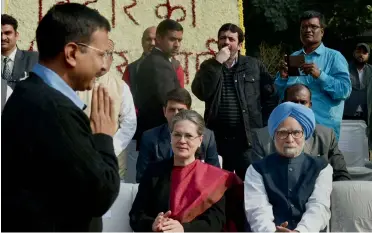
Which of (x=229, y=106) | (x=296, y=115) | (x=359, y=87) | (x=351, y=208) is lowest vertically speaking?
(x=351, y=208)

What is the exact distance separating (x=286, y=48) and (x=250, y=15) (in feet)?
3.20

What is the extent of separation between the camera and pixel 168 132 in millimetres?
6082

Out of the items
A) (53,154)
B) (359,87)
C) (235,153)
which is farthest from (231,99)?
(53,154)

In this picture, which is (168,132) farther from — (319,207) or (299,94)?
(319,207)

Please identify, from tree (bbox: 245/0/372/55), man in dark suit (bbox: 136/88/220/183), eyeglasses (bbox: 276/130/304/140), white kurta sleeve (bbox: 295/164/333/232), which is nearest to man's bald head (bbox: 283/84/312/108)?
man in dark suit (bbox: 136/88/220/183)

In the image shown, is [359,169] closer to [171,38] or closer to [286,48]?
[171,38]

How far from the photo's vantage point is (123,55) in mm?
9250

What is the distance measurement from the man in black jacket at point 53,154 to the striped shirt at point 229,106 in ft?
12.2

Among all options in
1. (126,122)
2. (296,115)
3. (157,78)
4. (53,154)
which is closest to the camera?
(53,154)

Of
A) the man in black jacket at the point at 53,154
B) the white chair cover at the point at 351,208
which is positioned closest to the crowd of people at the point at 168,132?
the man in black jacket at the point at 53,154

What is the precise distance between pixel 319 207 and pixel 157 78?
2.38 m

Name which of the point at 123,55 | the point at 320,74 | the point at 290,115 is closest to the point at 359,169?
the point at 320,74

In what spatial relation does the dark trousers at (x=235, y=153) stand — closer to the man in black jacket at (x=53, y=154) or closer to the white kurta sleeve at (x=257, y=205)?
the white kurta sleeve at (x=257, y=205)

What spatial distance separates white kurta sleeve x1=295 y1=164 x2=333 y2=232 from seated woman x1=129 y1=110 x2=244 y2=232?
432 millimetres
